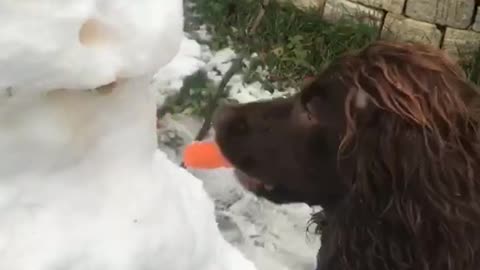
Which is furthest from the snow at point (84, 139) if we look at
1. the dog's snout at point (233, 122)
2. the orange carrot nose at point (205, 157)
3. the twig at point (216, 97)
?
the twig at point (216, 97)

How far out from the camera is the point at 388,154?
111 inches

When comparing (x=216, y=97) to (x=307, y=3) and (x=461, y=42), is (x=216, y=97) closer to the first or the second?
(x=307, y=3)

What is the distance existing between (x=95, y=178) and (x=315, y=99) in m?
1.27

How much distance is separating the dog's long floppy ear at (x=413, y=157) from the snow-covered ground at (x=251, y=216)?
1184mm

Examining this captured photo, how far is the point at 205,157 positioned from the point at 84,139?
186cm

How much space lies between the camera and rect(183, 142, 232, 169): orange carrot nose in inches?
133

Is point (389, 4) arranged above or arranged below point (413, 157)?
below

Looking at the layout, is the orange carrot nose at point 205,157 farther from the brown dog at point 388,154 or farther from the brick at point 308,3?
the brick at point 308,3

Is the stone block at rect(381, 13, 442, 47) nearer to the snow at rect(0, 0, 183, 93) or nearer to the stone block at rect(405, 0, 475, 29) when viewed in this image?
the stone block at rect(405, 0, 475, 29)

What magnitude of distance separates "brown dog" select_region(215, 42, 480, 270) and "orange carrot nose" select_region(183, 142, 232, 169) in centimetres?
32

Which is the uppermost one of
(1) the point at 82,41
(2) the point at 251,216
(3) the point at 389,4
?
(1) the point at 82,41

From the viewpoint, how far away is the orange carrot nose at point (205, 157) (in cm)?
338

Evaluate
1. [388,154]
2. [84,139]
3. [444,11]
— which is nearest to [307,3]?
[444,11]

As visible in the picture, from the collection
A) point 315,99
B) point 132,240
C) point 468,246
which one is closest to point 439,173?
point 468,246
